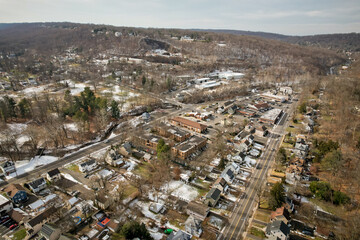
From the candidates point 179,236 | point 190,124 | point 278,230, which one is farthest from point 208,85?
point 179,236

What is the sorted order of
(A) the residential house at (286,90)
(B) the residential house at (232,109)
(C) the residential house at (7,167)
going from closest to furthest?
(C) the residential house at (7,167)
(B) the residential house at (232,109)
(A) the residential house at (286,90)

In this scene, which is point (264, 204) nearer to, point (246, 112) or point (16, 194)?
point (16, 194)

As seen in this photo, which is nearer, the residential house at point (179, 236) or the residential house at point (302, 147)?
the residential house at point (179, 236)

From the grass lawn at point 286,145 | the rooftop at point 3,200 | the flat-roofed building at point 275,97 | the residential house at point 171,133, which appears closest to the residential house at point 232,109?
the grass lawn at point 286,145

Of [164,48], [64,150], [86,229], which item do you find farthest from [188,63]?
[86,229]

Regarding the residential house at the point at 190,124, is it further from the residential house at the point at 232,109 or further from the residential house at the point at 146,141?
the residential house at the point at 232,109

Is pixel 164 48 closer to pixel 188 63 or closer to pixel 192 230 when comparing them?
pixel 188 63
